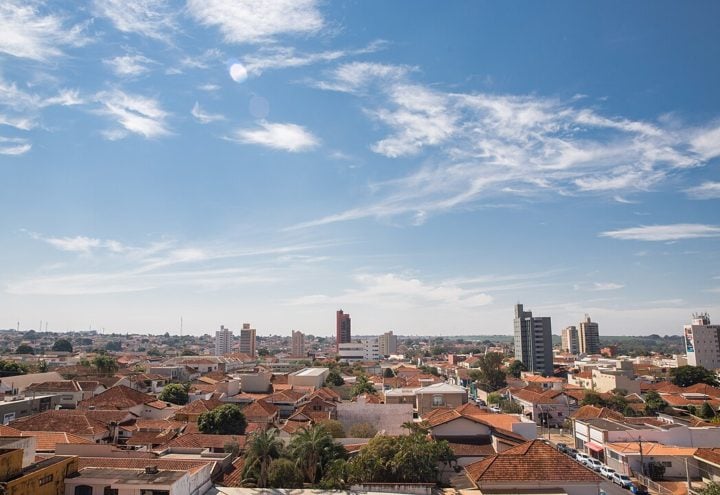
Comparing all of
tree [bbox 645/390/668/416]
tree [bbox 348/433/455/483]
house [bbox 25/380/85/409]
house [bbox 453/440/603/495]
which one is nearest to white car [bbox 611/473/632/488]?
house [bbox 453/440/603/495]

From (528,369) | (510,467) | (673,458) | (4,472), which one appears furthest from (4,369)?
(528,369)

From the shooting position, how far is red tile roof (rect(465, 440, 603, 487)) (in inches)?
925

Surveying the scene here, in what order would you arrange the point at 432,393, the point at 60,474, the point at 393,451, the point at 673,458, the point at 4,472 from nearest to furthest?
the point at 4,472, the point at 60,474, the point at 393,451, the point at 673,458, the point at 432,393

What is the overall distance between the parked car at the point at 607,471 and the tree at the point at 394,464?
48.7 feet

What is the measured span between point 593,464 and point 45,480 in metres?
34.9

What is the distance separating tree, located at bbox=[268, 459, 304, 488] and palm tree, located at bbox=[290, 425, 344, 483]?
1.36 meters

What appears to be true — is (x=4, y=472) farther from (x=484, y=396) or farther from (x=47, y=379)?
(x=484, y=396)

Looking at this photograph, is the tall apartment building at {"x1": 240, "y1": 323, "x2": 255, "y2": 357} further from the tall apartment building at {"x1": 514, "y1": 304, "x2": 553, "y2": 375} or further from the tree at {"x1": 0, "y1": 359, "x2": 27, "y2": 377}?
the tree at {"x1": 0, "y1": 359, "x2": 27, "y2": 377}

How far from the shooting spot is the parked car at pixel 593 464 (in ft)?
121

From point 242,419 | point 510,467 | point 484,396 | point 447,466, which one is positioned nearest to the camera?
point 510,467

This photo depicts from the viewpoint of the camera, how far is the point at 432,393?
49750 millimetres

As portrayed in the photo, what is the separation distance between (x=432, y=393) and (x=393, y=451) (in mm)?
23581

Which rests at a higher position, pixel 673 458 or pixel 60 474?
pixel 60 474

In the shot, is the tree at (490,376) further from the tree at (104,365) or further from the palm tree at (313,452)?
the palm tree at (313,452)
